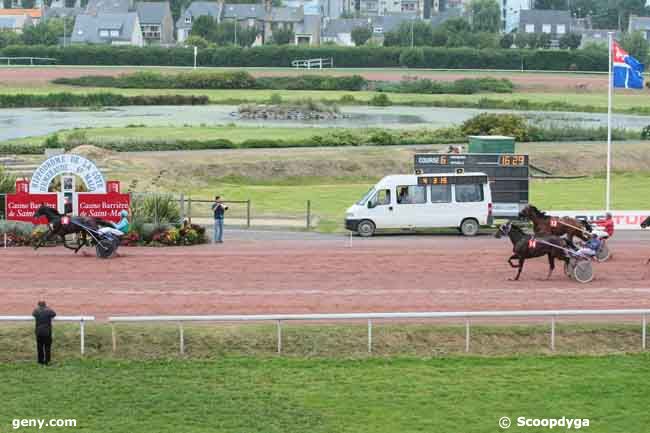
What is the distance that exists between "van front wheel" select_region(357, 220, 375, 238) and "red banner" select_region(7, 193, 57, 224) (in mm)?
7524

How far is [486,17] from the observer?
14362cm

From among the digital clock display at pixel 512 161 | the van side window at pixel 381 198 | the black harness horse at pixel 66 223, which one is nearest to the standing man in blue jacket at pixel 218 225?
the black harness horse at pixel 66 223

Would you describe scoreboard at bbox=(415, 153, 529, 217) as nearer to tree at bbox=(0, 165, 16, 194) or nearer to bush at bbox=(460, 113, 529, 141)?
tree at bbox=(0, 165, 16, 194)

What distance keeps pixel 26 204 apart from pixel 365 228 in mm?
8286

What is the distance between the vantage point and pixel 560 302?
66.6 feet

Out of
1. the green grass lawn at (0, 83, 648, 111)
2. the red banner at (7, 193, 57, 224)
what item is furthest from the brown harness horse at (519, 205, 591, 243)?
the green grass lawn at (0, 83, 648, 111)

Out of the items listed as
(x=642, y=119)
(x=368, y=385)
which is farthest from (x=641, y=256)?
(x=642, y=119)

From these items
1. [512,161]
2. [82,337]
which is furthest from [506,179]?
[82,337]

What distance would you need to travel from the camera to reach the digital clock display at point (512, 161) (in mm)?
31578

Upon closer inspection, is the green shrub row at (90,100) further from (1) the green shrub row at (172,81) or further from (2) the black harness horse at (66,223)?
(2) the black harness horse at (66,223)

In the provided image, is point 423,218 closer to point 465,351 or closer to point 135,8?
point 465,351

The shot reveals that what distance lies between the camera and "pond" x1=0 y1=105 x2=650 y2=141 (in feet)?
196

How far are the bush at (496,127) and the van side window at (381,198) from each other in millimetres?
21753

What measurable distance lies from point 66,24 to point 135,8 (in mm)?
15254
